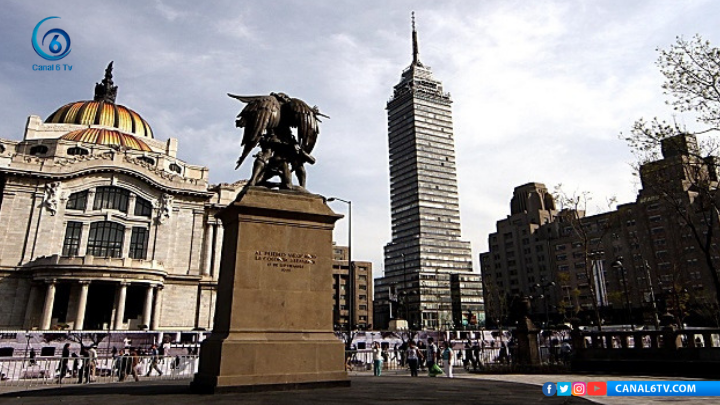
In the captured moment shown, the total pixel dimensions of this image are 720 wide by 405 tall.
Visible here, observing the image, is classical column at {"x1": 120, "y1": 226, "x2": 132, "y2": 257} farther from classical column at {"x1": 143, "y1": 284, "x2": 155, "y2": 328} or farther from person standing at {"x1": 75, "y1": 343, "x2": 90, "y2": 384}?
person standing at {"x1": 75, "y1": 343, "x2": 90, "y2": 384}

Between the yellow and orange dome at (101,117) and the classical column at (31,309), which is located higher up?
the yellow and orange dome at (101,117)

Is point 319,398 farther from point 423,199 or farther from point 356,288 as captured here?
point 423,199

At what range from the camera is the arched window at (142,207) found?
58125 millimetres

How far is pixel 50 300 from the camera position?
1902 inches

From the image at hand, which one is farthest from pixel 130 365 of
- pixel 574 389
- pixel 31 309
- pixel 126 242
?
pixel 126 242

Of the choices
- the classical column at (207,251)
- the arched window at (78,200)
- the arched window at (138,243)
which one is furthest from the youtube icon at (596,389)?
the arched window at (78,200)

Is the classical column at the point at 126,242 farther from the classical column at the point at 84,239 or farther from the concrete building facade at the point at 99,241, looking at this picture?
the classical column at the point at 84,239

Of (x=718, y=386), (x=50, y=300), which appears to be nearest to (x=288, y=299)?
(x=718, y=386)

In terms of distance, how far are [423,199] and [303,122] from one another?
148 meters

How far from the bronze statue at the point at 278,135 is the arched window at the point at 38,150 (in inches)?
2678

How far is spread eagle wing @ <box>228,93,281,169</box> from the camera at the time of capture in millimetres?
11336

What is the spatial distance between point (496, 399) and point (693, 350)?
12841 mm

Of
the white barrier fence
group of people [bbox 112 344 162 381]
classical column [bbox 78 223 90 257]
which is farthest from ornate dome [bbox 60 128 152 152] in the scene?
the white barrier fence

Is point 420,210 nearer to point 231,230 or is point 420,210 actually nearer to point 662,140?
point 662,140
